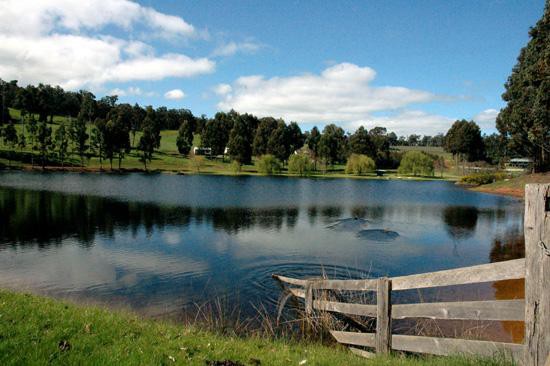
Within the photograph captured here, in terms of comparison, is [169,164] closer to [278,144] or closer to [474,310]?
[278,144]

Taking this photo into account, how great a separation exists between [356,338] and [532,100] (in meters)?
59.7

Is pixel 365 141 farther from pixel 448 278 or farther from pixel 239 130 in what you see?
pixel 448 278

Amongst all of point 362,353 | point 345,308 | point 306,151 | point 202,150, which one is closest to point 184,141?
point 202,150

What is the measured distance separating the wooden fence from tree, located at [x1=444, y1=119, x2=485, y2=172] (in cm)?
15737

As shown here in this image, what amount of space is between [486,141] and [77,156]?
151 metres

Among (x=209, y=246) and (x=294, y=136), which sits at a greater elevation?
(x=294, y=136)

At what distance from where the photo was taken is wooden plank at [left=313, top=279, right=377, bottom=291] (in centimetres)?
897

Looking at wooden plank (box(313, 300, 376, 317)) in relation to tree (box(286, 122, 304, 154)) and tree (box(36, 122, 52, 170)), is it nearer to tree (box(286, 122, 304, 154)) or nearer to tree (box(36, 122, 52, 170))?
tree (box(36, 122, 52, 170))

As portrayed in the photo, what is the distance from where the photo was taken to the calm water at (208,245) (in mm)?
17766

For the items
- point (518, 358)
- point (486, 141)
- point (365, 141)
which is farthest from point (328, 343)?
point (486, 141)

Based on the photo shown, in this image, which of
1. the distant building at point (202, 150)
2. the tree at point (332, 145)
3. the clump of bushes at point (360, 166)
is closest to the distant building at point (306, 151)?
the tree at point (332, 145)

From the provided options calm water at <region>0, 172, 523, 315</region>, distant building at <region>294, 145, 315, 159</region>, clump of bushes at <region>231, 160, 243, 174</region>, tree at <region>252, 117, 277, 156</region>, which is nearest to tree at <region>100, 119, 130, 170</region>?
clump of bushes at <region>231, 160, 243, 174</region>

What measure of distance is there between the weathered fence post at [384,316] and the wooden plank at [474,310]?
0.39m

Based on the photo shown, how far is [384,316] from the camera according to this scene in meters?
8.38
